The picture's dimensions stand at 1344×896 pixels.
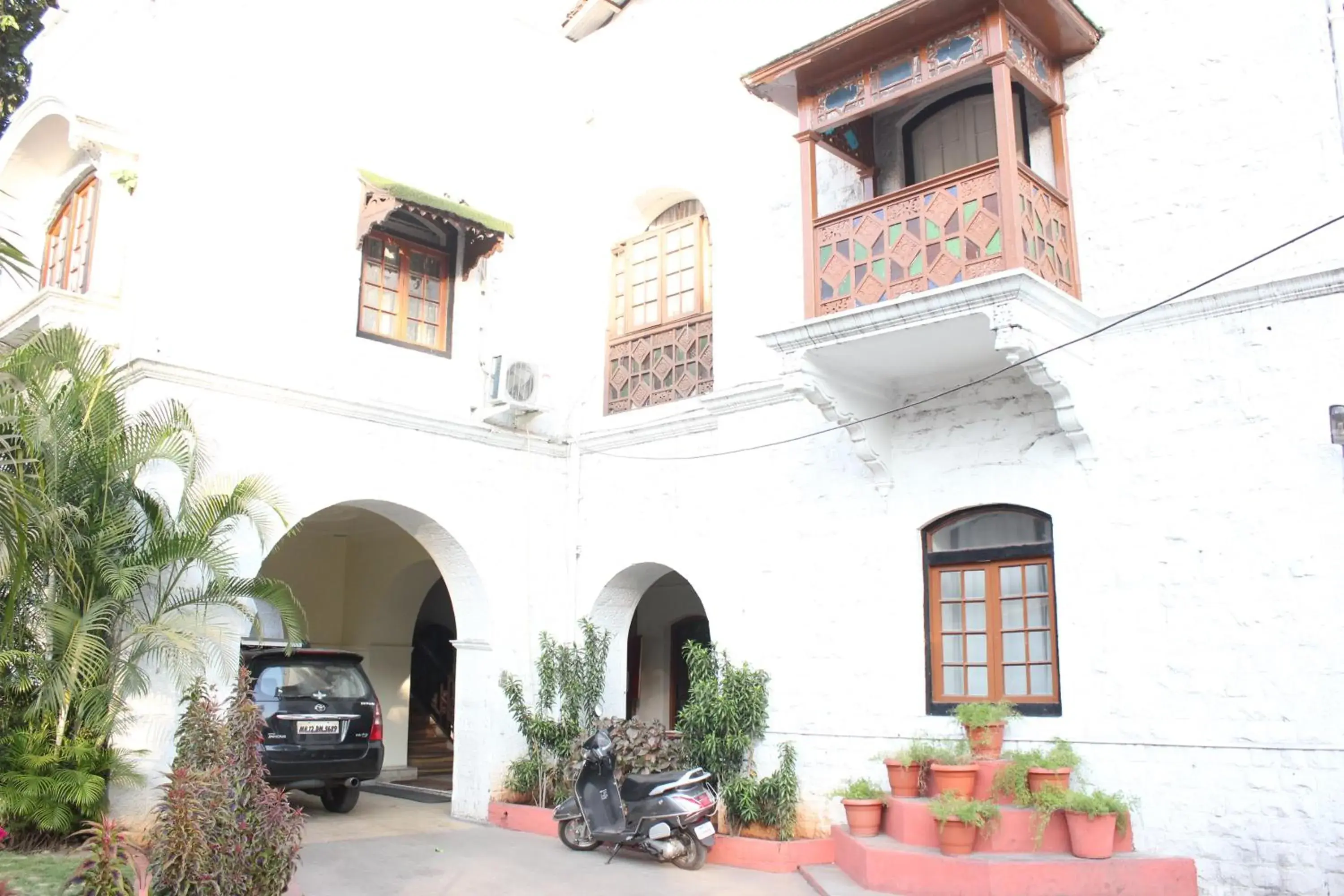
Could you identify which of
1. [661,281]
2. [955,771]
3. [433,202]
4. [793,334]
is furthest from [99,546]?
[955,771]

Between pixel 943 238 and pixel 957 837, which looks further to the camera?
pixel 943 238

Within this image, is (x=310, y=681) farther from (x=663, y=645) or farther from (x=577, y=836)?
(x=663, y=645)

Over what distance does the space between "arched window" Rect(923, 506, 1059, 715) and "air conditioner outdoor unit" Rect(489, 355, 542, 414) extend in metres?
4.33

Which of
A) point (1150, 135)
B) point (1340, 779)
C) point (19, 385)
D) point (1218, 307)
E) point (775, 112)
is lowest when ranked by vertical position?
point (1340, 779)

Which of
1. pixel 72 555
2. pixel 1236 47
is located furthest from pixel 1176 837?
pixel 72 555

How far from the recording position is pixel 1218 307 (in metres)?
7.62

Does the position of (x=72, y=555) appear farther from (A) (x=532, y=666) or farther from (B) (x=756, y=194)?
(B) (x=756, y=194)

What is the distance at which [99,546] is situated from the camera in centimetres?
783

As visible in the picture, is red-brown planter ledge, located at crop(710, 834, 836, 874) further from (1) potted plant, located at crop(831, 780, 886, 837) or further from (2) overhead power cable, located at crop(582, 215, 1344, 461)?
(2) overhead power cable, located at crop(582, 215, 1344, 461)

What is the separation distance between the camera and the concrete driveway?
7730 millimetres

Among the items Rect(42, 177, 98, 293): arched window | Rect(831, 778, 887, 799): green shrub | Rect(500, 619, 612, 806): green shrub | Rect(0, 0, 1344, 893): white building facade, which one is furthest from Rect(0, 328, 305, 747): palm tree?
Rect(831, 778, 887, 799): green shrub

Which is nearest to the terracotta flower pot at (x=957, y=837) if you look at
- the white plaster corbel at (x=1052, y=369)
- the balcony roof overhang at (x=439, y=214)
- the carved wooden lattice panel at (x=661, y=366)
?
the white plaster corbel at (x=1052, y=369)

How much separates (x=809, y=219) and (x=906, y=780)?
4.40 meters

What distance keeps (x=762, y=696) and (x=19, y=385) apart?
6.29 meters
